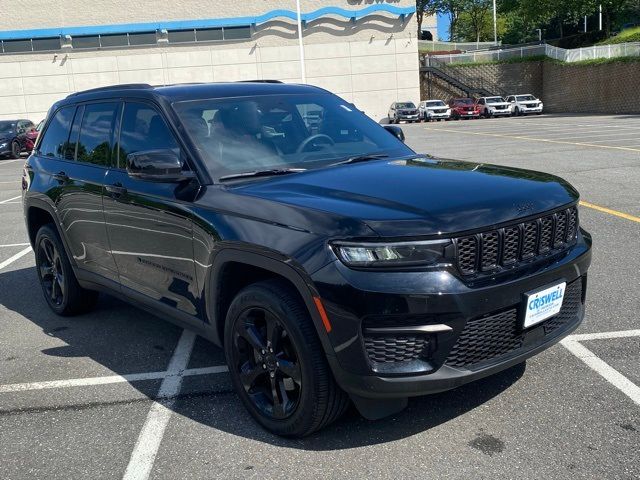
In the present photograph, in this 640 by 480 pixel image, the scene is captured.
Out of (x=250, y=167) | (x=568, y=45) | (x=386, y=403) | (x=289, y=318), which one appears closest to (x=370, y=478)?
(x=386, y=403)

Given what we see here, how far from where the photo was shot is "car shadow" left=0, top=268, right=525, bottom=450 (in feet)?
11.3

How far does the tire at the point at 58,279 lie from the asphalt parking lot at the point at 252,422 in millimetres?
148

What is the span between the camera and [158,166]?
372 cm

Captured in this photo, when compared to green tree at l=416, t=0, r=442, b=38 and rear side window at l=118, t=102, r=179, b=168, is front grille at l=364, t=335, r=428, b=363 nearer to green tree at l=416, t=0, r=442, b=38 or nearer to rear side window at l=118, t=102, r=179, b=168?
rear side window at l=118, t=102, r=179, b=168

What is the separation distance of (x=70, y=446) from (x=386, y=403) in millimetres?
1658

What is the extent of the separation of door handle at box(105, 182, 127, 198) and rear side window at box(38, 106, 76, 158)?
1.14m

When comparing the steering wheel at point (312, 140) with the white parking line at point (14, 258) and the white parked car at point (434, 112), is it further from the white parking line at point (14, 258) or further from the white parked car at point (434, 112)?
the white parked car at point (434, 112)

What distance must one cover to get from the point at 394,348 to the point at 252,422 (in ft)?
3.60

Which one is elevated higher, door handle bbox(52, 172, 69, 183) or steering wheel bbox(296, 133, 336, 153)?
steering wheel bbox(296, 133, 336, 153)

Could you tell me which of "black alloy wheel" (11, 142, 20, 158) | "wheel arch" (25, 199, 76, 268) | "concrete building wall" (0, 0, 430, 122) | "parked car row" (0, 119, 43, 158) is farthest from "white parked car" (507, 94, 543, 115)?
"wheel arch" (25, 199, 76, 268)

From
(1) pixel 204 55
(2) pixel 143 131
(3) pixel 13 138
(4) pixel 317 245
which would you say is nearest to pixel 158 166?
(2) pixel 143 131

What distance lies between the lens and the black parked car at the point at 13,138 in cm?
2583

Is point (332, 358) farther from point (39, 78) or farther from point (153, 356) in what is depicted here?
point (39, 78)

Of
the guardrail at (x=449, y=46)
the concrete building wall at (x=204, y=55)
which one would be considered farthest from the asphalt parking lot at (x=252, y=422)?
the guardrail at (x=449, y=46)
